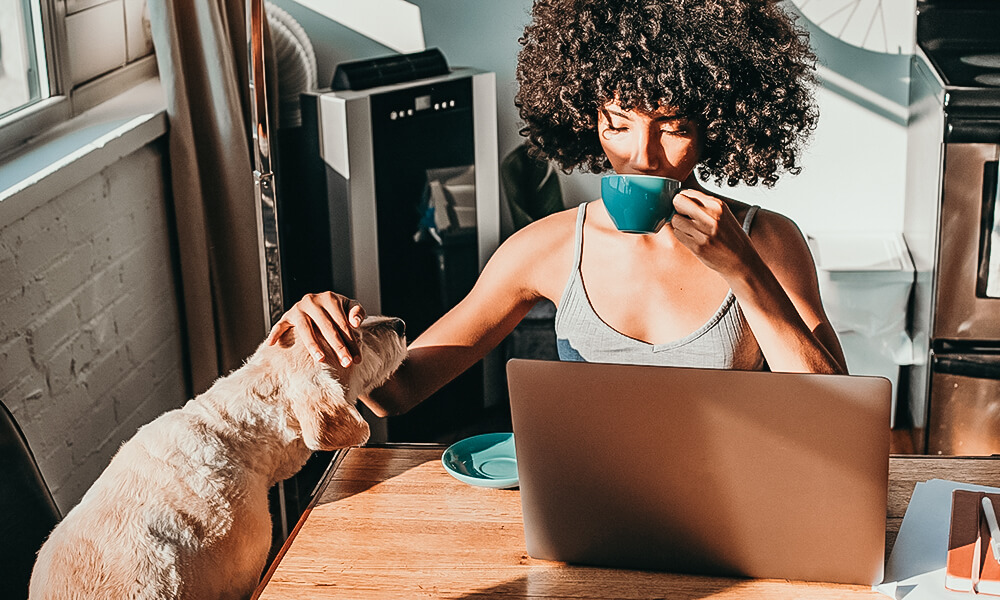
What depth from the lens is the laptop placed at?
959 mm

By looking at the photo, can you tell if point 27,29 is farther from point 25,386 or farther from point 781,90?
point 781,90

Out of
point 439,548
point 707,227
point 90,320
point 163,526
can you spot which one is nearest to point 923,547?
point 707,227

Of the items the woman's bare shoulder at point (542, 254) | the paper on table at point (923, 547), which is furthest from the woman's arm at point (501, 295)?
the paper on table at point (923, 547)

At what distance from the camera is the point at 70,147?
6.70ft

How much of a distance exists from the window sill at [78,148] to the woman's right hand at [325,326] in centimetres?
68

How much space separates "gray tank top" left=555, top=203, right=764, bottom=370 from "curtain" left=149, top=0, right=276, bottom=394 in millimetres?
1010

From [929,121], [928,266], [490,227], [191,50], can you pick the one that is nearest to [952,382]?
[928,266]

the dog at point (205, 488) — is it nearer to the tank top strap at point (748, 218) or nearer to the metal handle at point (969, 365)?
the tank top strap at point (748, 218)

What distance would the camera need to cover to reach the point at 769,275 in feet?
4.19

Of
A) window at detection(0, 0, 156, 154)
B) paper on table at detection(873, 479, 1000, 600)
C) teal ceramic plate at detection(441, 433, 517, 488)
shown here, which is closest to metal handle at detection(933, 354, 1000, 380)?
paper on table at detection(873, 479, 1000, 600)

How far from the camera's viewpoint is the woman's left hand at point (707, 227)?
1146mm

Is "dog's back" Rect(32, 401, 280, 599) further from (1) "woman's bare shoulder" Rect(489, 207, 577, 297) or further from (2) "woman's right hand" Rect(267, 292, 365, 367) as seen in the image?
(1) "woman's bare shoulder" Rect(489, 207, 577, 297)

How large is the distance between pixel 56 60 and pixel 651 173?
1507 millimetres

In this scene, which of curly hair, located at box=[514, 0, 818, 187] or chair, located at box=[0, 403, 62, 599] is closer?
chair, located at box=[0, 403, 62, 599]
